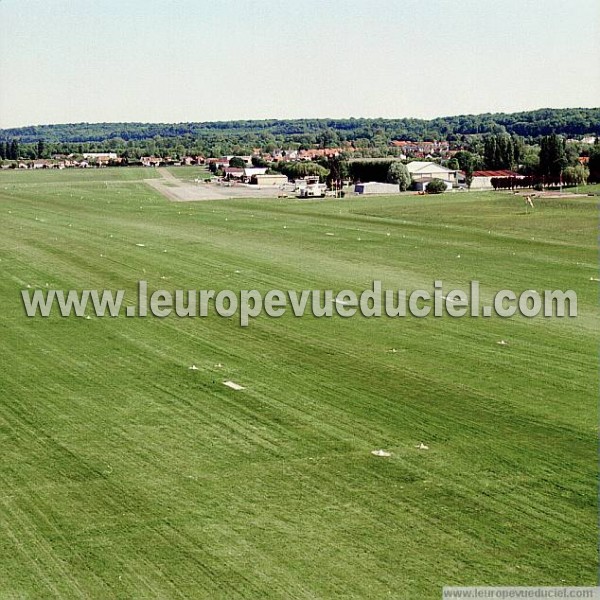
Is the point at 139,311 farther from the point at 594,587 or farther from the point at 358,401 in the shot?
the point at 594,587

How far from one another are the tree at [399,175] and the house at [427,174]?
148 centimetres

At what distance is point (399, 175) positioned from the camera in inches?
3991

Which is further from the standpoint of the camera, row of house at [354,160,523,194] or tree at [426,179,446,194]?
row of house at [354,160,523,194]

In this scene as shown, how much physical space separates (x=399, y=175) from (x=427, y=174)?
6.51m

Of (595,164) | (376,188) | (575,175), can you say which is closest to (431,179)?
(376,188)

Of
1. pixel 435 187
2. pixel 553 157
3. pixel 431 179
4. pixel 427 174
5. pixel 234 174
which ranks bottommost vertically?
pixel 435 187

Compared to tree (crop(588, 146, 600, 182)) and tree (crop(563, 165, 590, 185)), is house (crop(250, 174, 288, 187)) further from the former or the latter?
tree (crop(588, 146, 600, 182))

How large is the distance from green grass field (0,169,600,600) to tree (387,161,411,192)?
6704 cm

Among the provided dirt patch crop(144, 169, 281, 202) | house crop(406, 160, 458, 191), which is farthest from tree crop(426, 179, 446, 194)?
dirt patch crop(144, 169, 281, 202)

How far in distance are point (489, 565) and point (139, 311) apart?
18.6 meters

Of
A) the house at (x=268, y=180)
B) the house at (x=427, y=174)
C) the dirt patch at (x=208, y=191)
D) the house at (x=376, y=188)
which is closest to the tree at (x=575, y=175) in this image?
the house at (x=427, y=174)

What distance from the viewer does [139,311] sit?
95.6 feet

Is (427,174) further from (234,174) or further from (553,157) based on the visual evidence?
(234,174)

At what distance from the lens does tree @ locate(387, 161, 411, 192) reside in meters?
101
